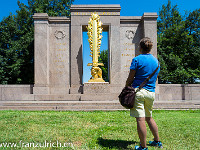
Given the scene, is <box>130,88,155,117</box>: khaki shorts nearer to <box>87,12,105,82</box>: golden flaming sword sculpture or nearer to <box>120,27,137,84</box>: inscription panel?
<box>87,12,105,82</box>: golden flaming sword sculpture

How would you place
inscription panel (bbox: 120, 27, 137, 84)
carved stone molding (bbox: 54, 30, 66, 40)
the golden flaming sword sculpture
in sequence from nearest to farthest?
the golden flaming sword sculpture, inscription panel (bbox: 120, 27, 137, 84), carved stone molding (bbox: 54, 30, 66, 40)

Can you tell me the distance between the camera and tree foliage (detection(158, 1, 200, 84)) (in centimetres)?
1825

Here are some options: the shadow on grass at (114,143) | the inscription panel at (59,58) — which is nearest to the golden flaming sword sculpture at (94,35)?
the inscription panel at (59,58)

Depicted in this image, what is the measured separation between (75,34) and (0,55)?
350 inches

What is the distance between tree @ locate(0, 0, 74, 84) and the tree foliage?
13280 mm

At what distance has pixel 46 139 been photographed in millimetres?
3604

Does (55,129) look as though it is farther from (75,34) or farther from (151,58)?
(75,34)

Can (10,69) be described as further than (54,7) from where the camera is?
No

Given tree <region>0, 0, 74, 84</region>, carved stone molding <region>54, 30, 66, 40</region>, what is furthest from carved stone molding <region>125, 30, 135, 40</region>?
tree <region>0, 0, 74, 84</region>

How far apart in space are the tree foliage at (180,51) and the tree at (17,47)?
13280mm

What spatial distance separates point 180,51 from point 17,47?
17450mm

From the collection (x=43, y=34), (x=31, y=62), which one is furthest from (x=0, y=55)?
(x=43, y=34)

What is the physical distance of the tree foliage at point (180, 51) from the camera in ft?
59.9

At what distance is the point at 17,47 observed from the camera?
62.6ft
